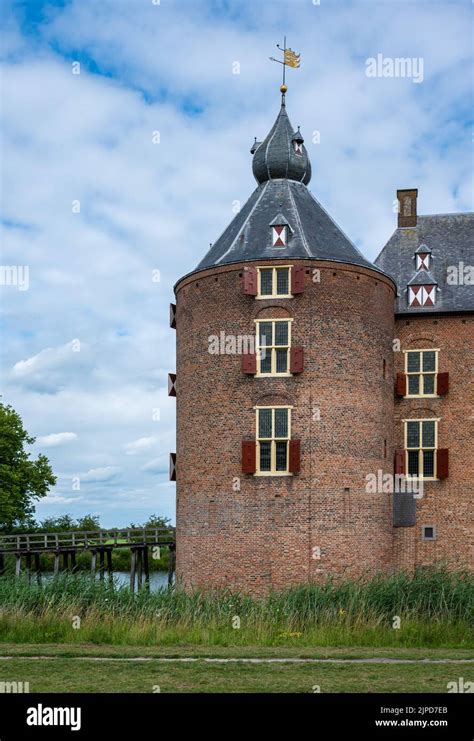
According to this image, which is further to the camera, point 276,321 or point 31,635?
point 276,321

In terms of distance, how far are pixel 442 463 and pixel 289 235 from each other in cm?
688

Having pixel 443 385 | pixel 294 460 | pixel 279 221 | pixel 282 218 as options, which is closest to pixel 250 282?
pixel 279 221

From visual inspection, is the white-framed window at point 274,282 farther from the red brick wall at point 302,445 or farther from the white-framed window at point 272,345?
the white-framed window at point 272,345

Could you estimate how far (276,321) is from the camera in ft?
67.7

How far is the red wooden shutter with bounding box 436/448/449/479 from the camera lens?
22.6 meters

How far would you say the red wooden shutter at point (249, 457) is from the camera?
20250 mm

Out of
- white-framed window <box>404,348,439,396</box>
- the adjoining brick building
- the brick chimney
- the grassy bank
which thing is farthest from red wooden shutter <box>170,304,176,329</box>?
the grassy bank

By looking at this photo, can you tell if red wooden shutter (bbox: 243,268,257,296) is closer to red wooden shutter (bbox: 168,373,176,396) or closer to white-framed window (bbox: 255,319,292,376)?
white-framed window (bbox: 255,319,292,376)

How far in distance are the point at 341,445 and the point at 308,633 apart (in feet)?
26.1

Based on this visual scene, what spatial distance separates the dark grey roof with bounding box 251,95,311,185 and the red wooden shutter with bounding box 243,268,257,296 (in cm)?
401

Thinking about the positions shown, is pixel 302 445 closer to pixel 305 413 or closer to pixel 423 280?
pixel 305 413

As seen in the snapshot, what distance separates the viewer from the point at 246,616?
1391 cm
